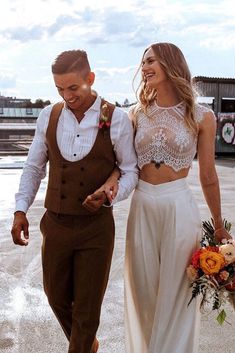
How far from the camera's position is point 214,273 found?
256 cm

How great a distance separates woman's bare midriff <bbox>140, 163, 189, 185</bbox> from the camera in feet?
8.80

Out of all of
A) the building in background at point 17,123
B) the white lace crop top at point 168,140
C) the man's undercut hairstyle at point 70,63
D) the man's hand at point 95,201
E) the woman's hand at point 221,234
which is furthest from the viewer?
the building in background at point 17,123

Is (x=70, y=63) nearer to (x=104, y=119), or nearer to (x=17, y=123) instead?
(x=104, y=119)

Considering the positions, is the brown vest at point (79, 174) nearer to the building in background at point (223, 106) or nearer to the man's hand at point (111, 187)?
the man's hand at point (111, 187)

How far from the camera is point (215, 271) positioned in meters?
2.55

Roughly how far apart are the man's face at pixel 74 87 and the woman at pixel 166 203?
333mm

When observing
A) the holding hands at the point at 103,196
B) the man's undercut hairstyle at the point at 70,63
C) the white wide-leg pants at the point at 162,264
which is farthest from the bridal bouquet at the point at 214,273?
the man's undercut hairstyle at the point at 70,63

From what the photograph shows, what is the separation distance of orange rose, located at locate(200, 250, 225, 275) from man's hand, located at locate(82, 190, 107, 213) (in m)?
0.58

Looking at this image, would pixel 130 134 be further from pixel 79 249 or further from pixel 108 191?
pixel 79 249

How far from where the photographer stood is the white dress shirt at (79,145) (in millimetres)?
2547

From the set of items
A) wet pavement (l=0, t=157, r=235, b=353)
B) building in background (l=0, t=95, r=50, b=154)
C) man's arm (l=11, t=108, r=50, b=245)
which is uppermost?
man's arm (l=11, t=108, r=50, b=245)

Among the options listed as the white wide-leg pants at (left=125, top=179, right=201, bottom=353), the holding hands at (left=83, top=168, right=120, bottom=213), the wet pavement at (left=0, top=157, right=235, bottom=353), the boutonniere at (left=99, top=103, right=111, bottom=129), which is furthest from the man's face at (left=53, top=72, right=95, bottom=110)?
the wet pavement at (left=0, top=157, right=235, bottom=353)

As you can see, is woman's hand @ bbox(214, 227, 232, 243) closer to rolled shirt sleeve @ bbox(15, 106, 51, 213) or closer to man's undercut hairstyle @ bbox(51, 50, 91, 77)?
rolled shirt sleeve @ bbox(15, 106, 51, 213)

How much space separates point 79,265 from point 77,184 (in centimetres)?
41
